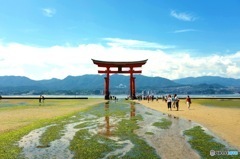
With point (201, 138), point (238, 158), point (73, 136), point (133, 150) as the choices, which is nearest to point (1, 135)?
point (73, 136)

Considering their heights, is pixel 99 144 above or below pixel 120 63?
below

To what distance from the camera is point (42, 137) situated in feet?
54.0

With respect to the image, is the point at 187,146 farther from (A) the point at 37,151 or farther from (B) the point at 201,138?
(A) the point at 37,151

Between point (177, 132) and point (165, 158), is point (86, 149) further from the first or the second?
point (177, 132)

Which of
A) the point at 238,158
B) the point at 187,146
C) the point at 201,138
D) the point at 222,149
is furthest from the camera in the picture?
the point at 201,138

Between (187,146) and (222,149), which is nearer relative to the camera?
(222,149)

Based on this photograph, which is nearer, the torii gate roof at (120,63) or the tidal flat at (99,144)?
the tidal flat at (99,144)

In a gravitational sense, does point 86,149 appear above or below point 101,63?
below

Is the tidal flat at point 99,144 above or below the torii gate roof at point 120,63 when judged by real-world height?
below

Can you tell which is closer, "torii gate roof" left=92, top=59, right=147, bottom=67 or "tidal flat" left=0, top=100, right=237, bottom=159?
"tidal flat" left=0, top=100, right=237, bottom=159

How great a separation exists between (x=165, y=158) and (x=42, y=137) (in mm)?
8310

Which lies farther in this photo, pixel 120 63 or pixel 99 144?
pixel 120 63

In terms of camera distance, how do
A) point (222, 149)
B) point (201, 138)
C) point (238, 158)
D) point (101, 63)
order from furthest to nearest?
point (101, 63) < point (201, 138) < point (222, 149) < point (238, 158)

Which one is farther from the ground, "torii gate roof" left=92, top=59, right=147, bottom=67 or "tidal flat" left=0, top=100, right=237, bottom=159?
"torii gate roof" left=92, top=59, right=147, bottom=67
